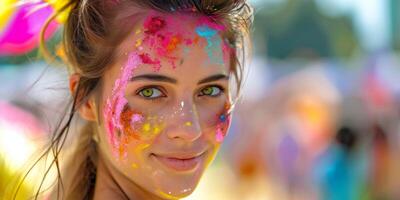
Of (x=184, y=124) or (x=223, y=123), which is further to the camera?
(x=223, y=123)

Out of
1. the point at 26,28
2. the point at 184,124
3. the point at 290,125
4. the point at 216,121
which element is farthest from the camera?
the point at 290,125

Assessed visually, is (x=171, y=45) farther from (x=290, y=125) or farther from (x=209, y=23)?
(x=290, y=125)

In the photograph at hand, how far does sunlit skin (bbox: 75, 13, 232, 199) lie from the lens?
6.95 feet

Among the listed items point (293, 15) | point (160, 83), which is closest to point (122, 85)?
point (160, 83)

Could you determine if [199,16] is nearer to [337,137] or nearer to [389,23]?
[337,137]

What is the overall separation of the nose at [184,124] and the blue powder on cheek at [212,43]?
16 cm

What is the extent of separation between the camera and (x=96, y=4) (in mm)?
2188

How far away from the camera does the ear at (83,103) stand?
227cm

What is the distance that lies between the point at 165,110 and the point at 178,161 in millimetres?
149

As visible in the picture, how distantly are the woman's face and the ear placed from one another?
0.07m

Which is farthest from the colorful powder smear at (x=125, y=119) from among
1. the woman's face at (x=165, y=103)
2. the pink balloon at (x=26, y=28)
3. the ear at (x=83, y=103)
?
the pink balloon at (x=26, y=28)

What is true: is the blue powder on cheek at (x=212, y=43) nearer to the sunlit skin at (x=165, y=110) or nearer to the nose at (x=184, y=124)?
the sunlit skin at (x=165, y=110)

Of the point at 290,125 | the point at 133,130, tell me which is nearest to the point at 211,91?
the point at 133,130

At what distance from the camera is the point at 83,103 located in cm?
228
